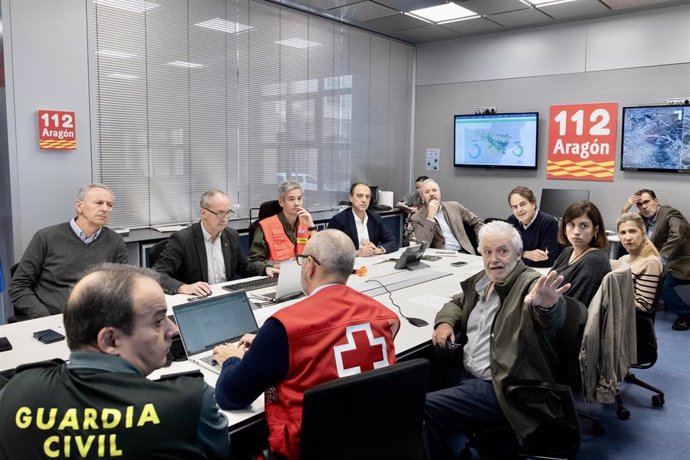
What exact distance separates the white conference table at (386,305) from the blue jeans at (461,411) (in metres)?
0.27

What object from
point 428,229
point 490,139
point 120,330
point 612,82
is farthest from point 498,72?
point 120,330

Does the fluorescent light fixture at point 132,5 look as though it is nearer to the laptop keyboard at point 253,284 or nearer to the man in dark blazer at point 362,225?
the man in dark blazer at point 362,225

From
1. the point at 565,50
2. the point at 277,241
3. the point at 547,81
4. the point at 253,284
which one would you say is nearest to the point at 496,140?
the point at 547,81

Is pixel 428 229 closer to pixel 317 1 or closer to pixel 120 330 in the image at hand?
pixel 317 1

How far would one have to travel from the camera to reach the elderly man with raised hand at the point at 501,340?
2.10 m

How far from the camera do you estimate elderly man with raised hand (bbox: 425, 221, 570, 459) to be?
2096 mm

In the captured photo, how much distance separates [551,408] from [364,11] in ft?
16.1

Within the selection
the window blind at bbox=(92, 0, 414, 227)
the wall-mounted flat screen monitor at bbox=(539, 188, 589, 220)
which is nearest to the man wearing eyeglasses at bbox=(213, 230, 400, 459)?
the window blind at bbox=(92, 0, 414, 227)

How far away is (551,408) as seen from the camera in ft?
6.82

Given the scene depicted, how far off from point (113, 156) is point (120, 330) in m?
3.70

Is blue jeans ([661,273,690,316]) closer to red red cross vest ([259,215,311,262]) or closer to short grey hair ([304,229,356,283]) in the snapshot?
red red cross vest ([259,215,311,262])

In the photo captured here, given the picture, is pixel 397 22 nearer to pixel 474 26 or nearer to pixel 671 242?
pixel 474 26

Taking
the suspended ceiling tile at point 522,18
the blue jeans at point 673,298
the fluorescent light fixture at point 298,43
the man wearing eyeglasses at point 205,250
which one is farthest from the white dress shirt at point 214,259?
the blue jeans at point 673,298

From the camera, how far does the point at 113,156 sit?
4.47 meters
